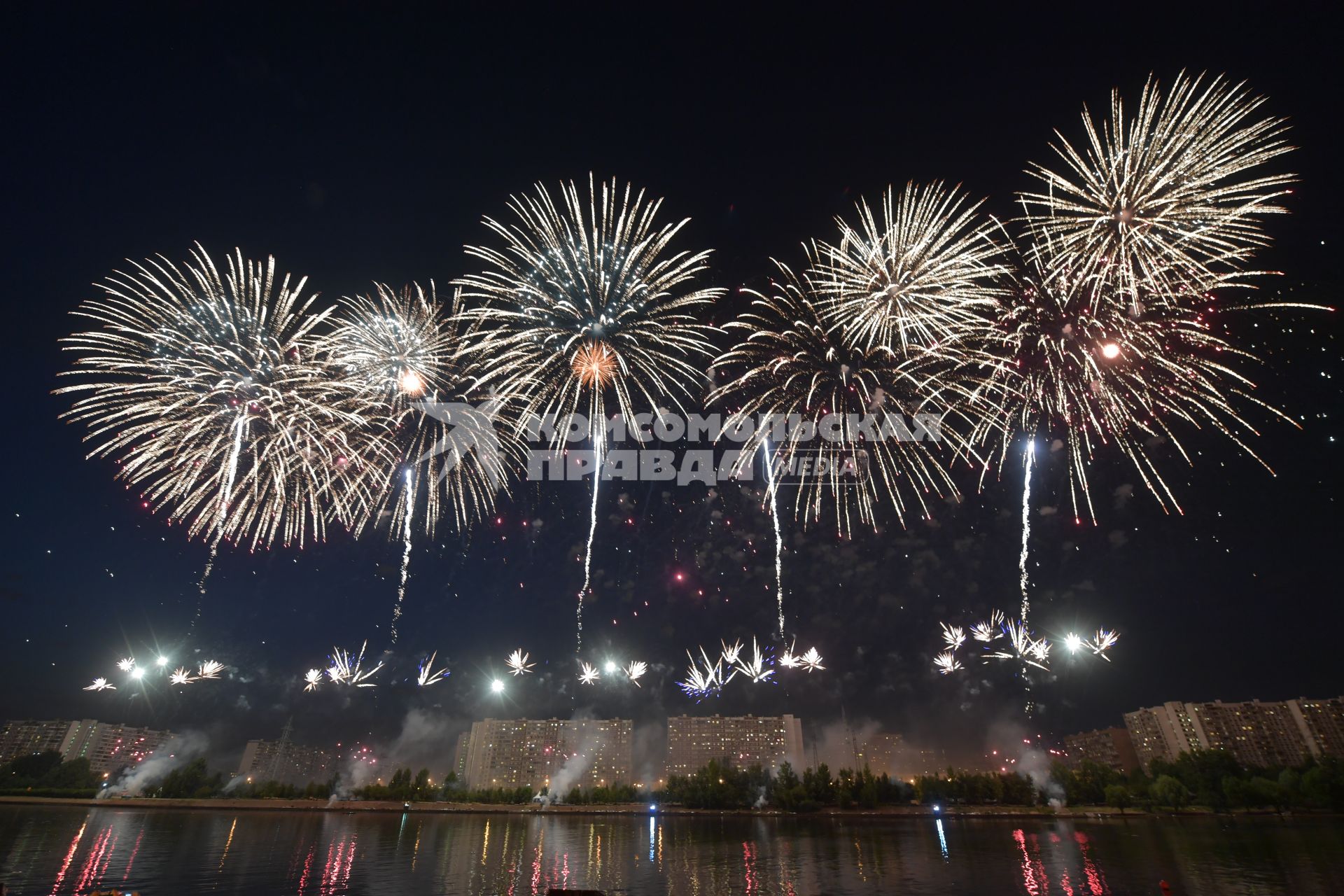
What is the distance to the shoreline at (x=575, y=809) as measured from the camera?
97.2 metres

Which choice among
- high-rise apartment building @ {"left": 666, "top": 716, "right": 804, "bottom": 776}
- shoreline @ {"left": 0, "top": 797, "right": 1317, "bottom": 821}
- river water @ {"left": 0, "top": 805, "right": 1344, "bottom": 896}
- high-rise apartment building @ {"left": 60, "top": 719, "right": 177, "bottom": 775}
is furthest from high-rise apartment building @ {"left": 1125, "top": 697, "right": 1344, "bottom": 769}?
high-rise apartment building @ {"left": 60, "top": 719, "right": 177, "bottom": 775}

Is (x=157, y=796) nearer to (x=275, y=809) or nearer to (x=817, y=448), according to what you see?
(x=275, y=809)

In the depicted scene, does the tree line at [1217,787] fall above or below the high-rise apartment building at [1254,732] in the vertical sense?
below

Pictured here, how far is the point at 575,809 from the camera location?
11250cm

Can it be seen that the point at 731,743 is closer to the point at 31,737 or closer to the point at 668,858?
the point at 668,858

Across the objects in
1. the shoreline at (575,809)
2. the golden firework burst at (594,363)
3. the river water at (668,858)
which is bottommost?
the river water at (668,858)

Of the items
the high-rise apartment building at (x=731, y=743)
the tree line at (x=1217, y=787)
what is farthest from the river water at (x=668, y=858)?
the high-rise apartment building at (x=731, y=743)

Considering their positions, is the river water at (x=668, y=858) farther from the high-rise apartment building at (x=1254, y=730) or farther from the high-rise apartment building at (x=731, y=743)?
the high-rise apartment building at (x=731, y=743)

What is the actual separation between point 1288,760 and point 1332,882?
10580 cm

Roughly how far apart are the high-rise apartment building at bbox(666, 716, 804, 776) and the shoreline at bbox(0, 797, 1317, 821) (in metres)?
11.8

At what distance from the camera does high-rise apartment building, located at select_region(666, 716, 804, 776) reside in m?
125

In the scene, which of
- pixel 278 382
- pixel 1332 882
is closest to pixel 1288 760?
pixel 1332 882

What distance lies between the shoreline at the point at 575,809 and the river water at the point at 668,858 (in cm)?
2340

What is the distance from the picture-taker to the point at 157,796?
112 meters
